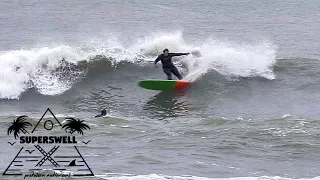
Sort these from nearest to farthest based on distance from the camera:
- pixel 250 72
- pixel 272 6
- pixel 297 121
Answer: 1. pixel 297 121
2. pixel 250 72
3. pixel 272 6

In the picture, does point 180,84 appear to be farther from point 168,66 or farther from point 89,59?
point 89,59

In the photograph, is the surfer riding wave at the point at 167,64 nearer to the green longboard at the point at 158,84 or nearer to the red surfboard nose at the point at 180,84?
the red surfboard nose at the point at 180,84

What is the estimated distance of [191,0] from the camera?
43312 mm

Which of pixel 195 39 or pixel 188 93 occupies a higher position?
pixel 195 39

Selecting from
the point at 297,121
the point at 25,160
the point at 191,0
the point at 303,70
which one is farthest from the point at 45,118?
the point at 191,0

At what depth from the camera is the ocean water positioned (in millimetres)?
14180

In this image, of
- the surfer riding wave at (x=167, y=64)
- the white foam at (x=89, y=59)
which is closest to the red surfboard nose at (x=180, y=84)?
the surfer riding wave at (x=167, y=64)

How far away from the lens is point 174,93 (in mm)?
21078

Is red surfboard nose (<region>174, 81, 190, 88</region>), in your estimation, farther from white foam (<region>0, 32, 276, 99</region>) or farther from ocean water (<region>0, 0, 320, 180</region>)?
white foam (<region>0, 32, 276, 99</region>)

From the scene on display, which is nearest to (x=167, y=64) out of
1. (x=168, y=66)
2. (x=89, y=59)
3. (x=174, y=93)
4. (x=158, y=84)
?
(x=168, y=66)

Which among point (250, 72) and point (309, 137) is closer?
point (309, 137)

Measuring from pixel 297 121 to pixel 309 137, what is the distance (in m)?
1.60

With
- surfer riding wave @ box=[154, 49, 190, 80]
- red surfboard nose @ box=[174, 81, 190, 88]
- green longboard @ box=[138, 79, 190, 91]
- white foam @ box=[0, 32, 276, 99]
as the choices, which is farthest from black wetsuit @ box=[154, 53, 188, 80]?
white foam @ box=[0, 32, 276, 99]

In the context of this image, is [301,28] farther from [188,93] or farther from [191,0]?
[188,93]
